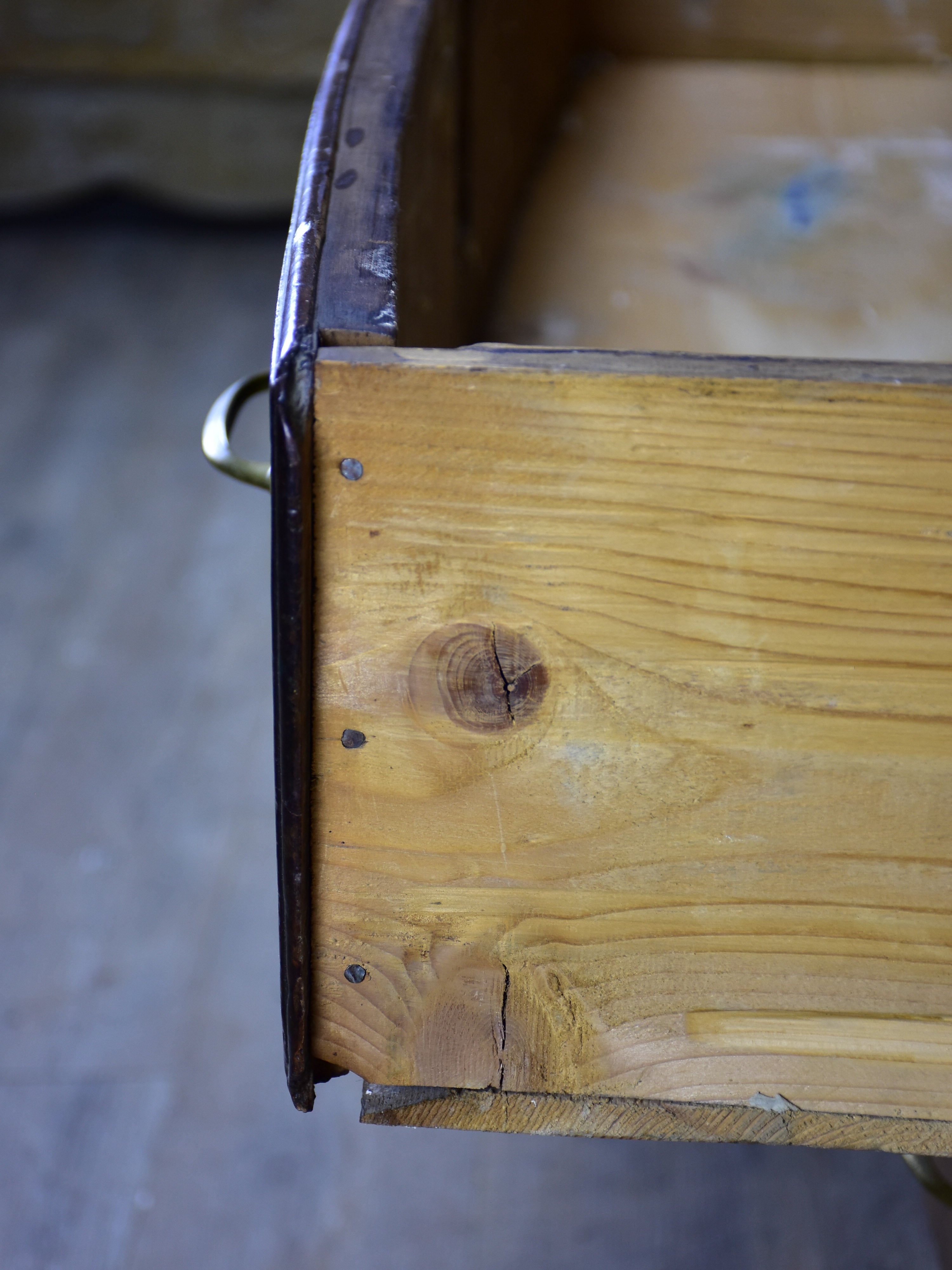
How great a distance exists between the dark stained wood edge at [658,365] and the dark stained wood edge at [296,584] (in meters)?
0.02

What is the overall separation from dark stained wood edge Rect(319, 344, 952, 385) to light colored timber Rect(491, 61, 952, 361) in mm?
220

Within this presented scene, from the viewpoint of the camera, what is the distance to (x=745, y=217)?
2.45ft

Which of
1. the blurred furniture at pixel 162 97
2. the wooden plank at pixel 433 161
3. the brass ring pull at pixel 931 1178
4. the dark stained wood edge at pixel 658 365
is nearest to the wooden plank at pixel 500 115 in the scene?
the wooden plank at pixel 433 161

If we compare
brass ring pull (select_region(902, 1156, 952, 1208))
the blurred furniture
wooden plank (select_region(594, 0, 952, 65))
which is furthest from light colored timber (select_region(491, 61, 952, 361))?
the blurred furniture

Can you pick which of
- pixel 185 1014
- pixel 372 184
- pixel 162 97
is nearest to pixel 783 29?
pixel 372 184

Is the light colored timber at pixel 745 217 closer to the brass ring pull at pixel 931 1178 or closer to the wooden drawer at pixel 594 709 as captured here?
the wooden drawer at pixel 594 709

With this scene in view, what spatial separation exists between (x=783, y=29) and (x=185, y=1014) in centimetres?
105

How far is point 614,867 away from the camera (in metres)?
0.44

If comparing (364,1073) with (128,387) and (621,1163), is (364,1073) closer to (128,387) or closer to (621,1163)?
(621,1163)

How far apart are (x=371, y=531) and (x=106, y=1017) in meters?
0.91

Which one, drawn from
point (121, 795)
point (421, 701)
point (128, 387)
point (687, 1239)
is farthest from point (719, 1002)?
point (128, 387)

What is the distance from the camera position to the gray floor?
959mm

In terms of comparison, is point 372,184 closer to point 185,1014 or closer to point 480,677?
point 480,677

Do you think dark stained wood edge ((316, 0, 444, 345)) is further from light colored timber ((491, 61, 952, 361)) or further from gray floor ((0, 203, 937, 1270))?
gray floor ((0, 203, 937, 1270))
